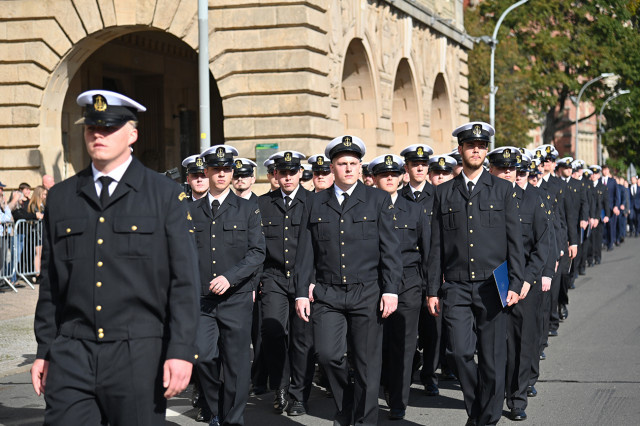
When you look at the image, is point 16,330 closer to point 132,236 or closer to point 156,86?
point 132,236

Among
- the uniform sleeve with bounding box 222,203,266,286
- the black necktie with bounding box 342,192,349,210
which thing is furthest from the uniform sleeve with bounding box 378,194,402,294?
the uniform sleeve with bounding box 222,203,266,286

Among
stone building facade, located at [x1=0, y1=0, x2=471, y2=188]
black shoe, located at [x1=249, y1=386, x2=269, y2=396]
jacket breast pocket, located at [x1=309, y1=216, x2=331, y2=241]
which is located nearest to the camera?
jacket breast pocket, located at [x1=309, y1=216, x2=331, y2=241]

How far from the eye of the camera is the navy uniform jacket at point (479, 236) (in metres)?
7.63

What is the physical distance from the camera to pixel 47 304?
188 inches

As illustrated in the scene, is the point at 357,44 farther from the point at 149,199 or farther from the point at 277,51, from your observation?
the point at 149,199

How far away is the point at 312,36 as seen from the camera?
19.5 m

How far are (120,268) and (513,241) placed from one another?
3.81 metres

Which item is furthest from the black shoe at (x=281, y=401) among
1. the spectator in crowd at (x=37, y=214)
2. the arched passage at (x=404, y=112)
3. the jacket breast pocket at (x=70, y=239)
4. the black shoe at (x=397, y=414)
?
the arched passage at (x=404, y=112)

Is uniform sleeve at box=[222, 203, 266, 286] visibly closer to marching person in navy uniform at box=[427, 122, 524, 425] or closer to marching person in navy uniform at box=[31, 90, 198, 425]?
marching person in navy uniform at box=[427, 122, 524, 425]

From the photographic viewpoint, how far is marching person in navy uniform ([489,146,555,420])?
840 centimetres

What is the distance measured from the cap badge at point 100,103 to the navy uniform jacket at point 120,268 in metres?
0.29

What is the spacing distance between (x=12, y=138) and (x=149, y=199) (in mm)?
16946

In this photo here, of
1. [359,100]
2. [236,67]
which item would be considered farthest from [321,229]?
[359,100]

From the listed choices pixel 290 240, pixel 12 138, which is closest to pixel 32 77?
pixel 12 138
